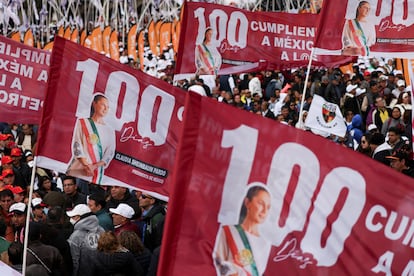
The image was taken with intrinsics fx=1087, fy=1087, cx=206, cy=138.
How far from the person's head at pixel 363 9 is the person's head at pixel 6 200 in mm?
3958

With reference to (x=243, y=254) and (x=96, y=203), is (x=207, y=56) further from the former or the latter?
(x=243, y=254)

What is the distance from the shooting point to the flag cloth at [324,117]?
13438 millimetres

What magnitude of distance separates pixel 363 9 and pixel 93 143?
363cm

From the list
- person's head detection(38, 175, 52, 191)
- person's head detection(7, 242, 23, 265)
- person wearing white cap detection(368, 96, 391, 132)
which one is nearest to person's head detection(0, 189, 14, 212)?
person's head detection(38, 175, 52, 191)

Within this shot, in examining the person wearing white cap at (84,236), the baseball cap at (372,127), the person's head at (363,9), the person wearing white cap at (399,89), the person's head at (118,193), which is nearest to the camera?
the person wearing white cap at (84,236)

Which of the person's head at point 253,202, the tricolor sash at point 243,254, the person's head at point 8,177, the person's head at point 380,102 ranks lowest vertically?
the person's head at point 8,177

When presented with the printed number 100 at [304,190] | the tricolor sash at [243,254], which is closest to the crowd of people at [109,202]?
the printed number 100 at [304,190]

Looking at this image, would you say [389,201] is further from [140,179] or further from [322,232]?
[140,179]

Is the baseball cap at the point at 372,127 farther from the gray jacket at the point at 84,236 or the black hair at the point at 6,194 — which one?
the gray jacket at the point at 84,236

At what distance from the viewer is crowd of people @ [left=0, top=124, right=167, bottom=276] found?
7.96 m

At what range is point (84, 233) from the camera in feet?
29.4

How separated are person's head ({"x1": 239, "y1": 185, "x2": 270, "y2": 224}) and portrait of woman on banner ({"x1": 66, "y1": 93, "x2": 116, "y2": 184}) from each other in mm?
3378

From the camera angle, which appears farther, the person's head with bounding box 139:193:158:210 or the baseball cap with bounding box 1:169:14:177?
the baseball cap with bounding box 1:169:14:177

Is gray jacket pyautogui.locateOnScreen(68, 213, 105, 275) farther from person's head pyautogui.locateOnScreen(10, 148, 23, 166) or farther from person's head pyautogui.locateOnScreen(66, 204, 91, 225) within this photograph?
person's head pyautogui.locateOnScreen(10, 148, 23, 166)
